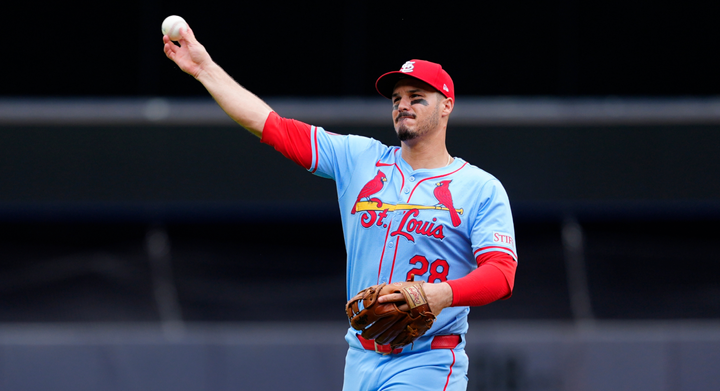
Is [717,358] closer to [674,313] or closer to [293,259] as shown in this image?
[674,313]

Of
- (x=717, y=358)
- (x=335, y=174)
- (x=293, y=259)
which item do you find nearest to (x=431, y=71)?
(x=335, y=174)

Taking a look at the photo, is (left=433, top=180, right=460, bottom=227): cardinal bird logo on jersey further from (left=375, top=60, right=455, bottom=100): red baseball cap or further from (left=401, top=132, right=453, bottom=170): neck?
(left=375, top=60, right=455, bottom=100): red baseball cap

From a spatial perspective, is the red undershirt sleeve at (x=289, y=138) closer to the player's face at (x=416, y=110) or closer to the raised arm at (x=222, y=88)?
the raised arm at (x=222, y=88)

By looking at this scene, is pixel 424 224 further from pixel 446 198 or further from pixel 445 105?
pixel 445 105

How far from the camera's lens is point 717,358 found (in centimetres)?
618

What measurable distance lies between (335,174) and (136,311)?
15.8ft

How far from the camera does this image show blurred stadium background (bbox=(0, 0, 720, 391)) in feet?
25.0

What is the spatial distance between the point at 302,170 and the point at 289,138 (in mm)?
4884

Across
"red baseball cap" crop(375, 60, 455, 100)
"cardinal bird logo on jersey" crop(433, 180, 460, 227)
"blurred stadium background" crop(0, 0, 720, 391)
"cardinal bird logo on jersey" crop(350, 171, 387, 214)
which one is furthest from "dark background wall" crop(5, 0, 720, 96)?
"cardinal bird logo on jersey" crop(433, 180, 460, 227)

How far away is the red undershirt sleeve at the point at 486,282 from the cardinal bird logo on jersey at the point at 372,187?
1.76ft

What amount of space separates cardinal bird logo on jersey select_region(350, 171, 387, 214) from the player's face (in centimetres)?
19

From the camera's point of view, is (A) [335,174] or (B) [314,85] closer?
(A) [335,174]

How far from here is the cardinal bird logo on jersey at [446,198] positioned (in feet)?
9.54

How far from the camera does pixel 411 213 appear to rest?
2.94 meters
